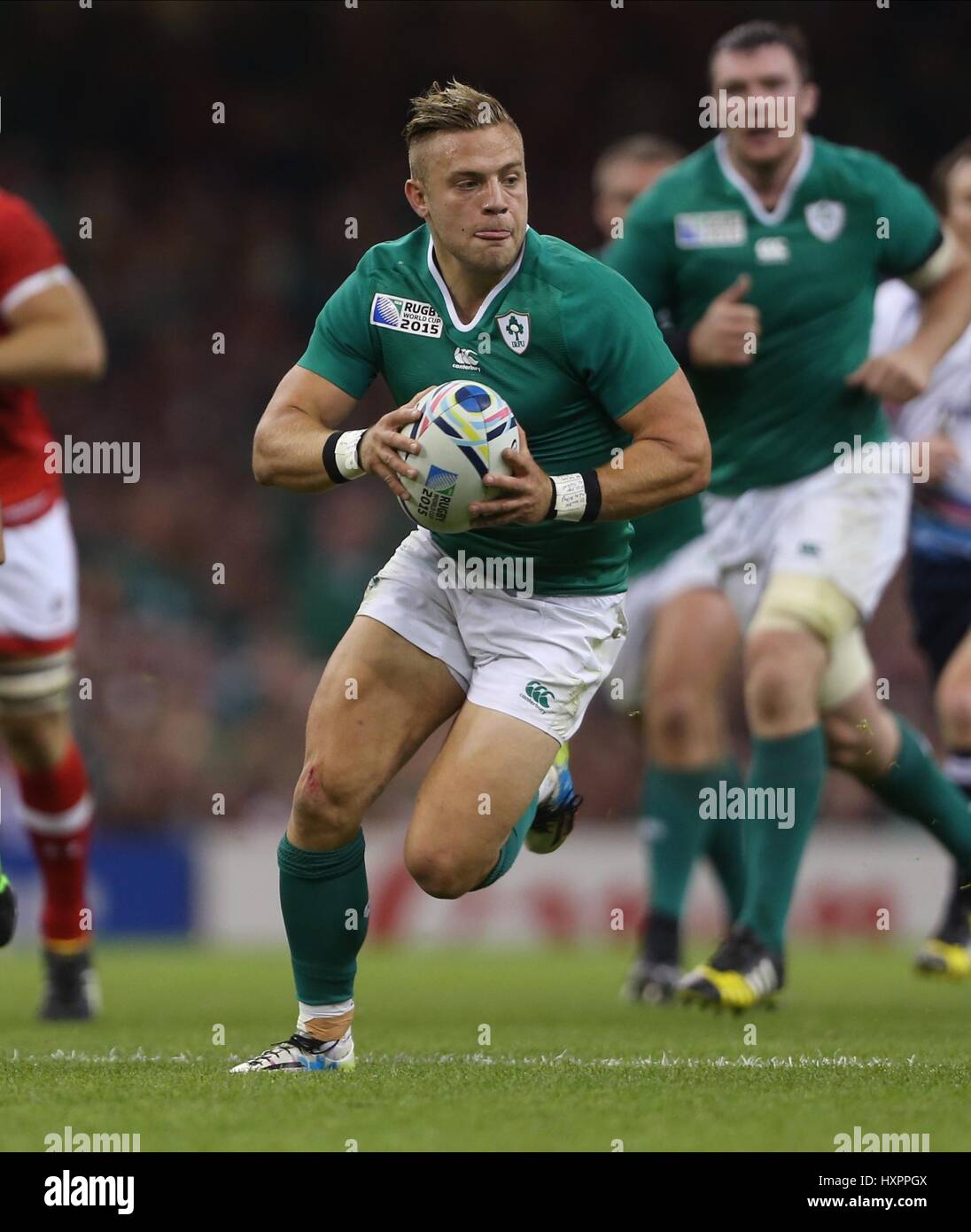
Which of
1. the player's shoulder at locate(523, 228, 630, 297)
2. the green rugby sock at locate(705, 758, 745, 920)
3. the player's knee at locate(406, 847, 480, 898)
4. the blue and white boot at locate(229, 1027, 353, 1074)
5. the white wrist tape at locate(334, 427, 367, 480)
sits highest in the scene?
the player's shoulder at locate(523, 228, 630, 297)

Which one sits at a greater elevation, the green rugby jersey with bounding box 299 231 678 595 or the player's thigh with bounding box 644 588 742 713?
the green rugby jersey with bounding box 299 231 678 595

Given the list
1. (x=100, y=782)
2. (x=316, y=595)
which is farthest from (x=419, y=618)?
(x=316, y=595)

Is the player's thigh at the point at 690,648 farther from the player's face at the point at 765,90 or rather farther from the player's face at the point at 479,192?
the player's face at the point at 479,192

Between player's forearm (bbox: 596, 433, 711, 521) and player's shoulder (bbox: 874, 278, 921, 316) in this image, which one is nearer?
player's forearm (bbox: 596, 433, 711, 521)

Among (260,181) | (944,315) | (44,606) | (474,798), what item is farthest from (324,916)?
(260,181)

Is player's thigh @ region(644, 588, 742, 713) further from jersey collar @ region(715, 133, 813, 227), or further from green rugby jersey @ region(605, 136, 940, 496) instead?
jersey collar @ region(715, 133, 813, 227)

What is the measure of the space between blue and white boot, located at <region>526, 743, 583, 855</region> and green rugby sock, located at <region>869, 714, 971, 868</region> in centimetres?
150

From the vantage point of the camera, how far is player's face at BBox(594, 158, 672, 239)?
8.79 meters

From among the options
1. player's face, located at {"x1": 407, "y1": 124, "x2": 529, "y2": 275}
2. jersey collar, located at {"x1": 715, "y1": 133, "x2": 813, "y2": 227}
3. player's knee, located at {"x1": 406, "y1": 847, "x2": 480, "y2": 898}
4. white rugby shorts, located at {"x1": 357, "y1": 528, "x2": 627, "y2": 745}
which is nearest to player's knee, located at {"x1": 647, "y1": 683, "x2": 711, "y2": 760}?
jersey collar, located at {"x1": 715, "y1": 133, "x2": 813, "y2": 227}

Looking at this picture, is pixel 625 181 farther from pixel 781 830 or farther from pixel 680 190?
pixel 781 830

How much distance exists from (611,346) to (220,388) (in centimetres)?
1215

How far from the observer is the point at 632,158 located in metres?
8.88

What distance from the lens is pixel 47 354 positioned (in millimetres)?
6281

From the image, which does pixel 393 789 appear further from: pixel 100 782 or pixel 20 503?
pixel 20 503
